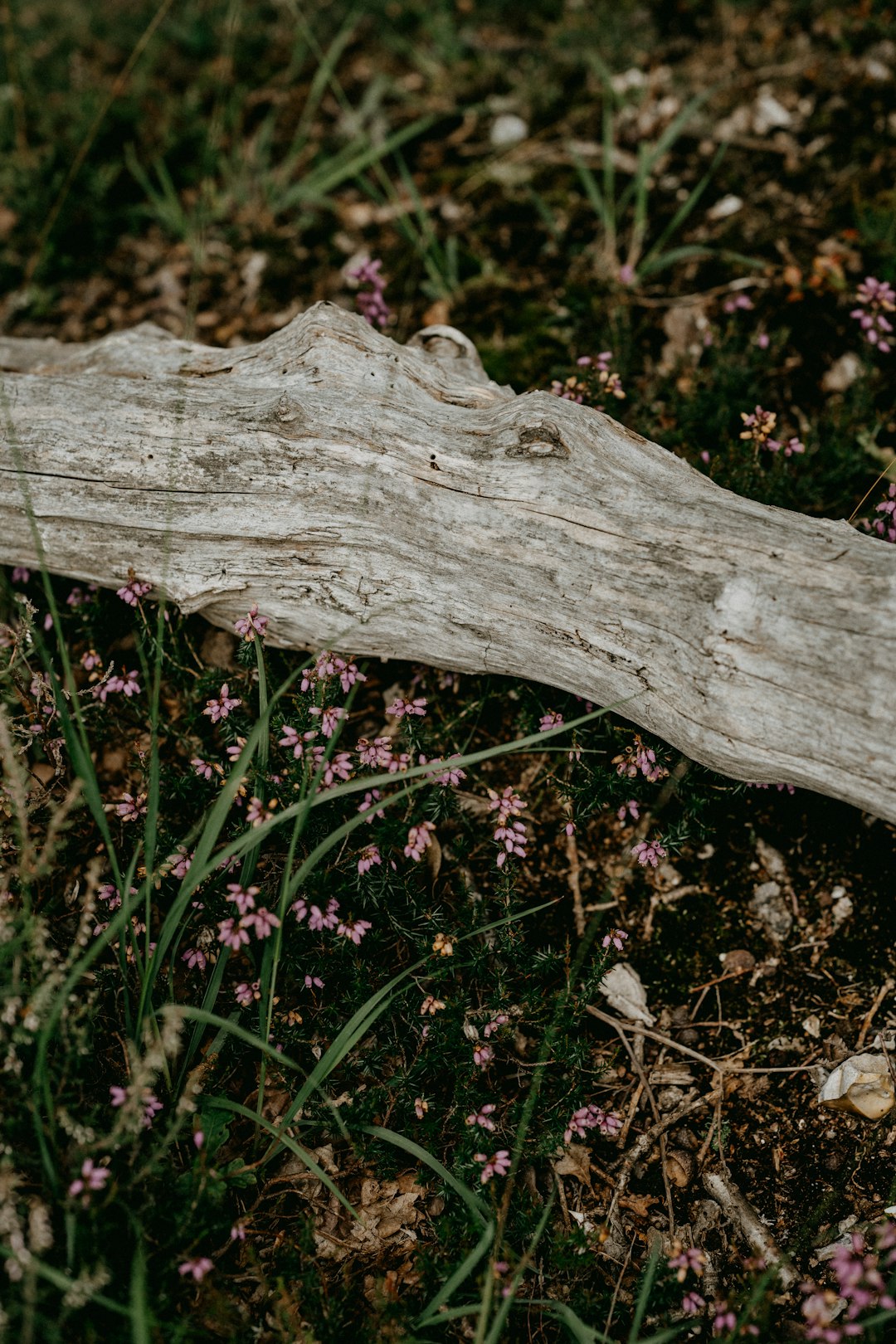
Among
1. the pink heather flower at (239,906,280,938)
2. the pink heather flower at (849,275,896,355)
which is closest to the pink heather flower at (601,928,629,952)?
the pink heather flower at (239,906,280,938)

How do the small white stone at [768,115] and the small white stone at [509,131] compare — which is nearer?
the small white stone at [768,115]

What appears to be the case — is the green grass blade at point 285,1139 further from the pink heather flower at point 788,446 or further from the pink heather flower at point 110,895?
the pink heather flower at point 788,446

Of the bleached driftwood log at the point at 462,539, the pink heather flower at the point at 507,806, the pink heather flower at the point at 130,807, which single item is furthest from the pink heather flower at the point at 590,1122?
the pink heather flower at the point at 130,807

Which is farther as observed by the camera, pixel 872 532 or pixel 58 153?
pixel 58 153

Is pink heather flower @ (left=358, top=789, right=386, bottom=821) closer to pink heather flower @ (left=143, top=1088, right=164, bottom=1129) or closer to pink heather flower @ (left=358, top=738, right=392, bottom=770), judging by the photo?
pink heather flower @ (left=358, top=738, right=392, bottom=770)

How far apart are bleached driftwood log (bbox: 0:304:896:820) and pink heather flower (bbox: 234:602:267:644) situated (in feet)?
0.50

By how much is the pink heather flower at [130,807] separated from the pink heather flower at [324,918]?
795mm

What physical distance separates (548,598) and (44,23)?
267 inches

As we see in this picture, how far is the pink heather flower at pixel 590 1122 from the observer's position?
9.93ft

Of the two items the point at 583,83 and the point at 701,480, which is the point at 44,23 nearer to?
the point at 583,83

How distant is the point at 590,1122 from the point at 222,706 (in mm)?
2039

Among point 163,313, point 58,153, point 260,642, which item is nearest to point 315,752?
point 260,642

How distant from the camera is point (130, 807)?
3.35 meters

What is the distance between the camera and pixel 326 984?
336cm
